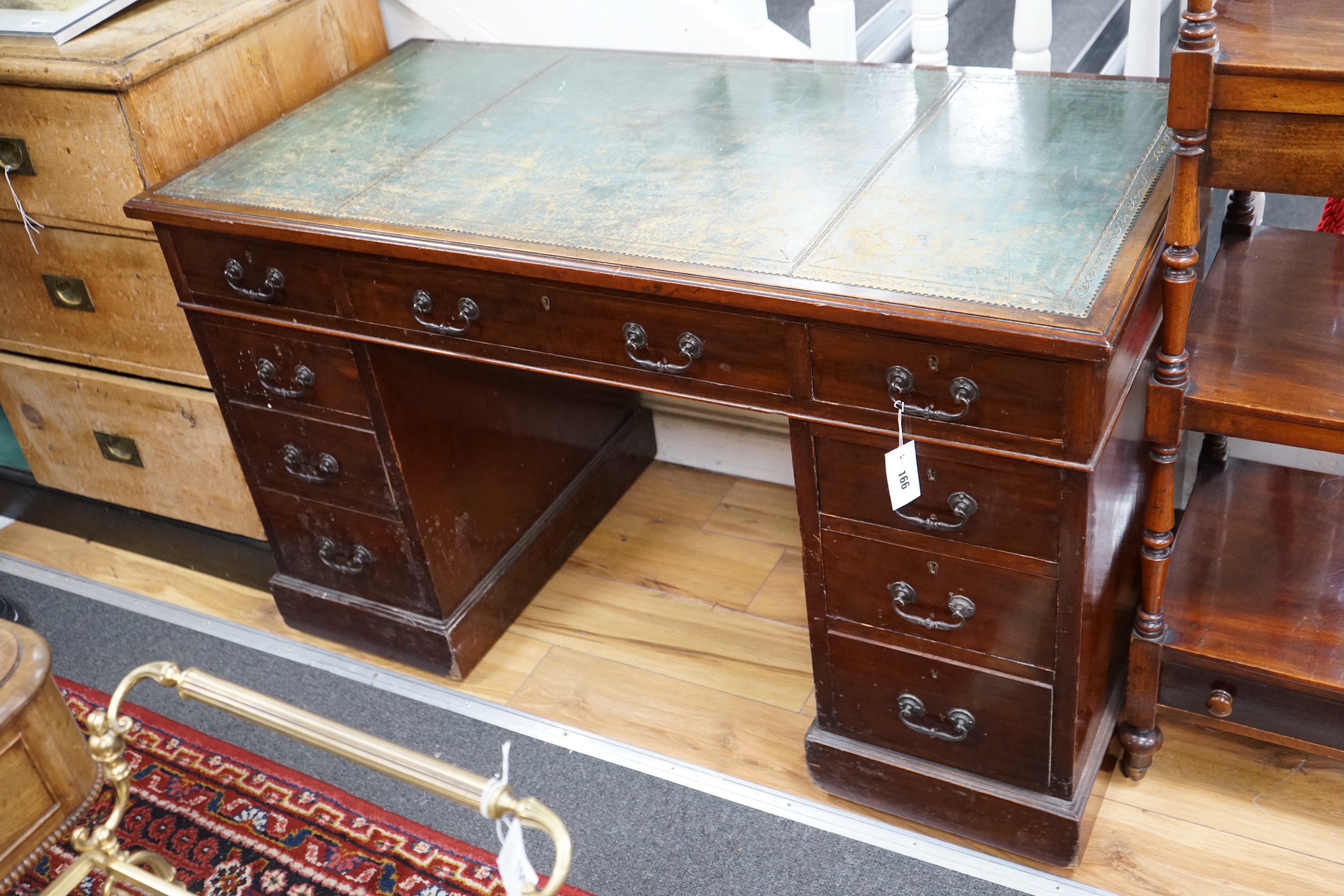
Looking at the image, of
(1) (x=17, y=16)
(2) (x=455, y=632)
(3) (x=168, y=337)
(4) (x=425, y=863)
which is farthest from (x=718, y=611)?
(1) (x=17, y=16)

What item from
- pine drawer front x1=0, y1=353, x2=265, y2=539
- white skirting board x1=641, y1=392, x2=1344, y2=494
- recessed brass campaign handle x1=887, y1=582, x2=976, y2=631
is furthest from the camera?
white skirting board x1=641, y1=392, x2=1344, y2=494

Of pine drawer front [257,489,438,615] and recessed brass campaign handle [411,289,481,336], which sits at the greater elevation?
recessed brass campaign handle [411,289,481,336]

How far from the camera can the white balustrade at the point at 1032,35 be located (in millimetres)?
1837

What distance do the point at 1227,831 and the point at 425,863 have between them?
3.84 ft

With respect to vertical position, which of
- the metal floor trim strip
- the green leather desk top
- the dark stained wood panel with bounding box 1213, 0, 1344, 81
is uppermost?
the dark stained wood panel with bounding box 1213, 0, 1344, 81

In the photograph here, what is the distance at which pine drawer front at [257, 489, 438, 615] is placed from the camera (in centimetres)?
210

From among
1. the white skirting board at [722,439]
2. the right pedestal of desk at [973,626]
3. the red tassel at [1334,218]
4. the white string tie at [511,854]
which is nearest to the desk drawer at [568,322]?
the right pedestal of desk at [973,626]

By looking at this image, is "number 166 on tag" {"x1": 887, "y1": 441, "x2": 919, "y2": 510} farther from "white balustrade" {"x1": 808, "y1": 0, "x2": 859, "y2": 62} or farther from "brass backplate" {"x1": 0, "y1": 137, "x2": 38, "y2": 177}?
"brass backplate" {"x1": 0, "y1": 137, "x2": 38, "y2": 177}

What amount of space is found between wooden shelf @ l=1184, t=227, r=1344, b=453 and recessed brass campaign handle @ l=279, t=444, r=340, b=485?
4.30 ft

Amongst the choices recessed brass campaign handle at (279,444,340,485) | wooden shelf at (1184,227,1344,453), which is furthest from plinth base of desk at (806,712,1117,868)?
recessed brass campaign handle at (279,444,340,485)

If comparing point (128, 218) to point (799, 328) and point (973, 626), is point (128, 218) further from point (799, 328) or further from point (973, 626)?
point (973, 626)

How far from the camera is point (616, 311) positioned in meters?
1.55

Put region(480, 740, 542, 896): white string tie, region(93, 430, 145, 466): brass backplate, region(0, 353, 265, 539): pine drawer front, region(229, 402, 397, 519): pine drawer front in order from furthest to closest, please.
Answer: region(93, 430, 145, 466): brass backplate
region(0, 353, 265, 539): pine drawer front
region(229, 402, 397, 519): pine drawer front
region(480, 740, 542, 896): white string tie

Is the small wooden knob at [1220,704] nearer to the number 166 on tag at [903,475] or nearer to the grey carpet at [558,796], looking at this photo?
the grey carpet at [558,796]
